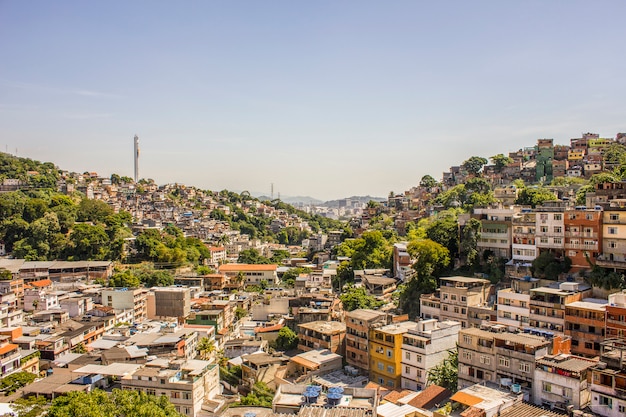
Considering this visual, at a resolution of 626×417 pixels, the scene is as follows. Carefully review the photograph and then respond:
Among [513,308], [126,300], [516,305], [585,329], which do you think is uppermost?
[516,305]

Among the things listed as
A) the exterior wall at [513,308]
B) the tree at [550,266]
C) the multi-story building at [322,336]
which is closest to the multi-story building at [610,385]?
the exterior wall at [513,308]

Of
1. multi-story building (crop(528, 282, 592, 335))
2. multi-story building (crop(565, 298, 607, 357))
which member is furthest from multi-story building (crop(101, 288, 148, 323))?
multi-story building (crop(565, 298, 607, 357))

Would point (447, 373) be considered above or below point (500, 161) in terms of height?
below

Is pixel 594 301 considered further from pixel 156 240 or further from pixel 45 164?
pixel 45 164

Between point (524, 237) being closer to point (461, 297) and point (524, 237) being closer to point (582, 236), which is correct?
point (582, 236)

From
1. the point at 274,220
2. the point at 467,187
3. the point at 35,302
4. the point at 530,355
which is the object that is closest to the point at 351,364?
the point at 530,355

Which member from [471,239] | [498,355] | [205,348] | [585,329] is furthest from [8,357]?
[585,329]
